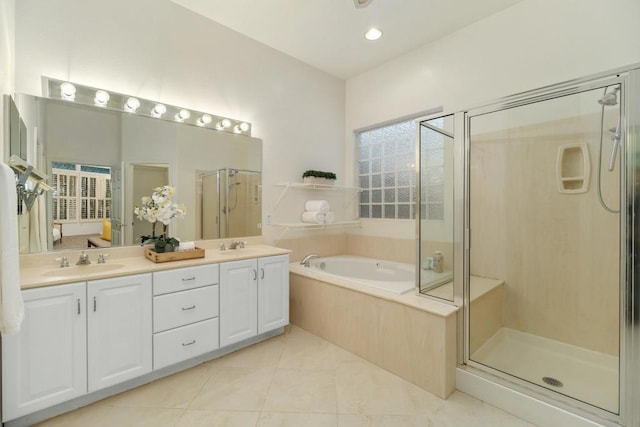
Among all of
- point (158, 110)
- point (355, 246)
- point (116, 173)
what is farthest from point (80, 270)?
point (355, 246)

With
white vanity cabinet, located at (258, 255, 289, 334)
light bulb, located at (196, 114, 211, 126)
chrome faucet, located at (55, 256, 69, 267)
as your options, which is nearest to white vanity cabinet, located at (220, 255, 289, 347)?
white vanity cabinet, located at (258, 255, 289, 334)

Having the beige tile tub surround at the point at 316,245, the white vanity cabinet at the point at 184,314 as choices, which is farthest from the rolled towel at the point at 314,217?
the white vanity cabinet at the point at 184,314

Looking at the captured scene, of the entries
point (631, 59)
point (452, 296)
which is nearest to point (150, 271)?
point (452, 296)

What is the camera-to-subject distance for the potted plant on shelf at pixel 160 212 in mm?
2143

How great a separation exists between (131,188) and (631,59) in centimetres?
376

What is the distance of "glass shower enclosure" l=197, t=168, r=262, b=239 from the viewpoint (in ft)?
8.43

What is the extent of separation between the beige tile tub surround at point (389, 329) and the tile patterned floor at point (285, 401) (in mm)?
98

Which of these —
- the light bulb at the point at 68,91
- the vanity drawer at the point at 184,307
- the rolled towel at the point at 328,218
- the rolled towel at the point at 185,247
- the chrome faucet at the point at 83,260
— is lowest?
the vanity drawer at the point at 184,307

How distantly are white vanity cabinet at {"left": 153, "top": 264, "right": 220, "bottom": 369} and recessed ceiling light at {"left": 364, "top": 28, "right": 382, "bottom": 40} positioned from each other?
2.63 meters

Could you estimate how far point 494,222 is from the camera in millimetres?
2541

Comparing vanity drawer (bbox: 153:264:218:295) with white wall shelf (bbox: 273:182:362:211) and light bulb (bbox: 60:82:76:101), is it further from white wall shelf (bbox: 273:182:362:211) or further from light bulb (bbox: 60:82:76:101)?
light bulb (bbox: 60:82:76:101)

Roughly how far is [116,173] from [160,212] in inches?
17.0

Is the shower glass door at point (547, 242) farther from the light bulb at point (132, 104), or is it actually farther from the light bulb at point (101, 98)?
the light bulb at point (101, 98)

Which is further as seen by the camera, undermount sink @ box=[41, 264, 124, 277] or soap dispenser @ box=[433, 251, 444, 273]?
soap dispenser @ box=[433, 251, 444, 273]
